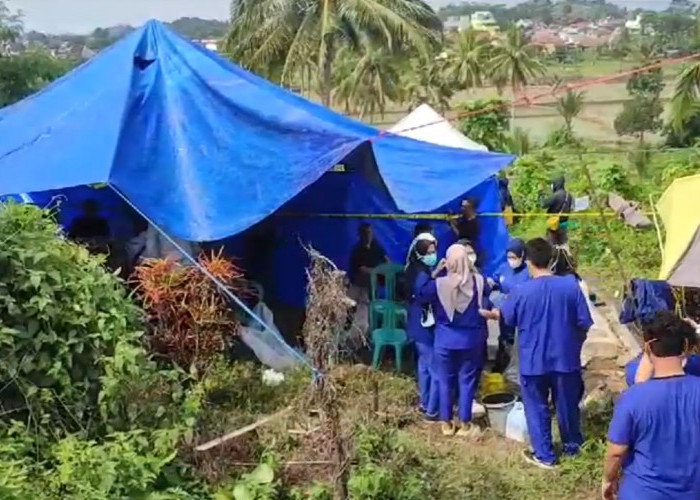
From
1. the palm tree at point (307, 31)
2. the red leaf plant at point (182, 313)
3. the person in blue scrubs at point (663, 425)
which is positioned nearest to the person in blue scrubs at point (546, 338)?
the person in blue scrubs at point (663, 425)

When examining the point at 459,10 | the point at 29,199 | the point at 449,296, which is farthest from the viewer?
the point at 459,10

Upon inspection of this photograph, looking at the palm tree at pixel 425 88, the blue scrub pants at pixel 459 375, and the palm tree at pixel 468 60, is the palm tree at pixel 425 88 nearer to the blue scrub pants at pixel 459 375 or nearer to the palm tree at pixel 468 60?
the palm tree at pixel 468 60

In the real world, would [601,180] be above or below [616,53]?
below

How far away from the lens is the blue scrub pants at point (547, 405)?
5.95 meters

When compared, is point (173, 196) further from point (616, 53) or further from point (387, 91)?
point (616, 53)

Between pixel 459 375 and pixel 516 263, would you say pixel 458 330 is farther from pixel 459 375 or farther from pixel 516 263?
pixel 516 263

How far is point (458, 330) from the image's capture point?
21.0ft

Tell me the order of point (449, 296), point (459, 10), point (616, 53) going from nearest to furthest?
point (449, 296) → point (616, 53) → point (459, 10)

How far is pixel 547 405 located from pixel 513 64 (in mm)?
39625

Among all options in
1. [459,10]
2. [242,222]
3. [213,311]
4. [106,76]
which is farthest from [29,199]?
[459,10]

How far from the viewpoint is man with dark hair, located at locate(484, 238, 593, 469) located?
5805 millimetres

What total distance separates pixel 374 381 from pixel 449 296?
1186mm

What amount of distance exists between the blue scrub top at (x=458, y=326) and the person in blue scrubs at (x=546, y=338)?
418 millimetres

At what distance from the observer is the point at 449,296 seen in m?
6.38
